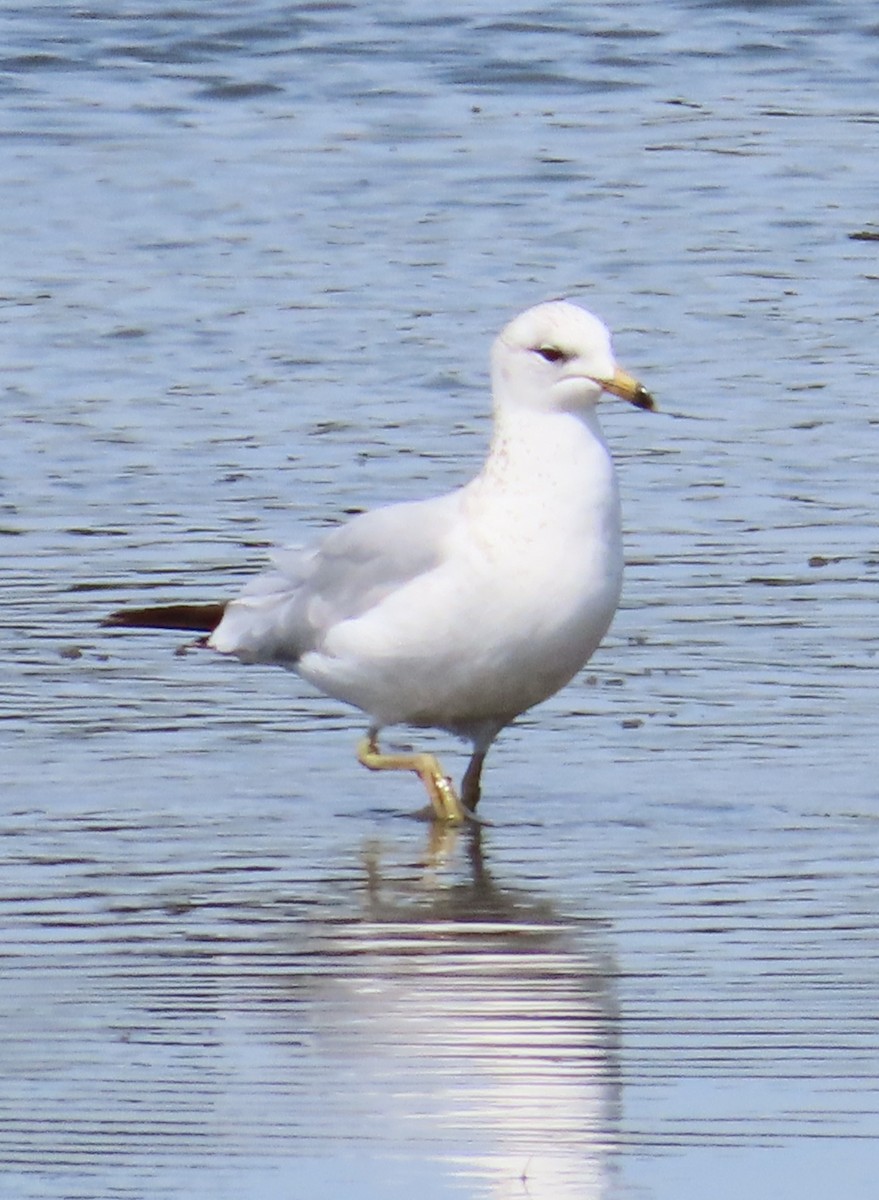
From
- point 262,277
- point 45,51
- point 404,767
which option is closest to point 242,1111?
point 404,767

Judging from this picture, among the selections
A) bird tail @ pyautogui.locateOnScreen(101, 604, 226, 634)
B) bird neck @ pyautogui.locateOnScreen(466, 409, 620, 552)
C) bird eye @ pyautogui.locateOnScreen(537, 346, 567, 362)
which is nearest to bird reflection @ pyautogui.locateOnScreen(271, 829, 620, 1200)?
bird neck @ pyautogui.locateOnScreen(466, 409, 620, 552)

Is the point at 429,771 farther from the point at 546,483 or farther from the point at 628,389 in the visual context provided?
the point at 628,389

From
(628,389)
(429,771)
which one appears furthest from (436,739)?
(628,389)

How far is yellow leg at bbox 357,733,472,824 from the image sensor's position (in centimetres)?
592

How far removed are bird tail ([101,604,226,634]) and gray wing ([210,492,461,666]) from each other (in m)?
0.07

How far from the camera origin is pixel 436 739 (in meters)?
6.75

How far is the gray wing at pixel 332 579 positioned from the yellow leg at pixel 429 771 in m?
0.27

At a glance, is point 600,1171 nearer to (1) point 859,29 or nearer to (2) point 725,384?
(2) point 725,384

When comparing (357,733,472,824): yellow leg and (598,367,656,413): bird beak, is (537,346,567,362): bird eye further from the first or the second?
(357,733,472,824): yellow leg

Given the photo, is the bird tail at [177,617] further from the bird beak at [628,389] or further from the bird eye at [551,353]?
the bird beak at [628,389]

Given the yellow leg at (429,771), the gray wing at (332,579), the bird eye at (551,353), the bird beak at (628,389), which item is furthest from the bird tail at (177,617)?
the bird beak at (628,389)

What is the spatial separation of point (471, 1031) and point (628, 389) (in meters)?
1.68

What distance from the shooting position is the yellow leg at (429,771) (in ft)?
19.4

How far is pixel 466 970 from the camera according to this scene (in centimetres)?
488
